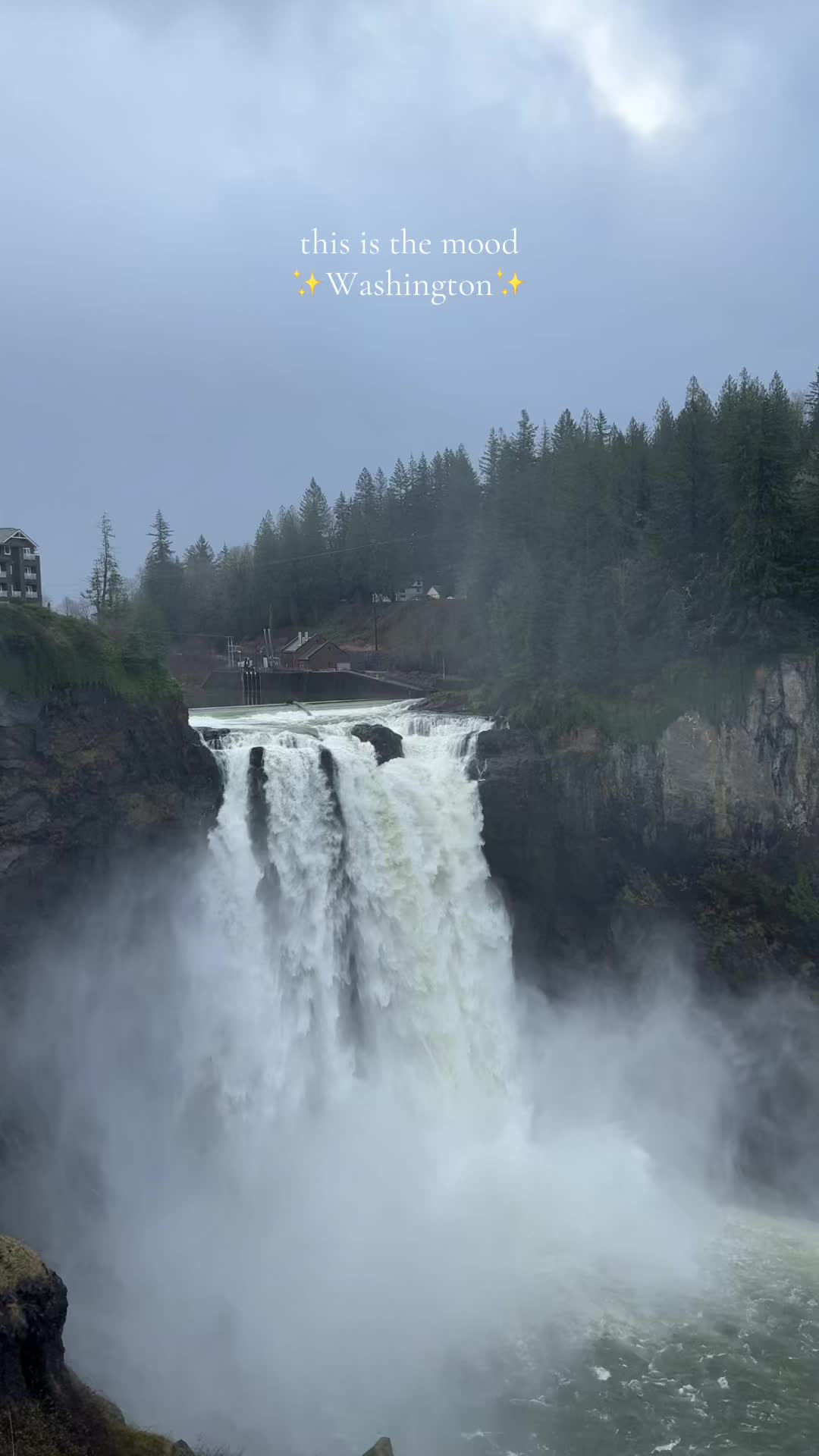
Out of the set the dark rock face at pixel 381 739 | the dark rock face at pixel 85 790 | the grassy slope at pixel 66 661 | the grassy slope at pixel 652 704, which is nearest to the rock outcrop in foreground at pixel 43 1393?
the dark rock face at pixel 85 790

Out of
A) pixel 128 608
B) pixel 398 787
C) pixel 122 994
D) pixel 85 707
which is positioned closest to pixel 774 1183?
→ pixel 398 787

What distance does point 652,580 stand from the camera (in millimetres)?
39156

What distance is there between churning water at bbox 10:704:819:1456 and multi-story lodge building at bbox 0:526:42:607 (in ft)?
38.5

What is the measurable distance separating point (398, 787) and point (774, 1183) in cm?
1627

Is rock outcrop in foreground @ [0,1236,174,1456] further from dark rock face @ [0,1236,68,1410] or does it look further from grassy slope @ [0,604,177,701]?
grassy slope @ [0,604,177,701]

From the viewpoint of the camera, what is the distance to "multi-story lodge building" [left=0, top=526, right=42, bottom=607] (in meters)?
39.9

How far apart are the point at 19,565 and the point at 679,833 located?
26.3m

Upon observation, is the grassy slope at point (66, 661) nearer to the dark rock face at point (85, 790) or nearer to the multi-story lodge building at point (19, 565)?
the dark rock face at point (85, 790)

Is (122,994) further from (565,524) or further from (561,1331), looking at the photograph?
(565,524)

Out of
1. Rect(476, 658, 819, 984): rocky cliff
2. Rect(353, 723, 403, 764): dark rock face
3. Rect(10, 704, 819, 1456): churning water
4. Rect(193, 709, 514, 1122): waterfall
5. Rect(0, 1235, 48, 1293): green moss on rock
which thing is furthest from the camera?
Rect(353, 723, 403, 764): dark rock face

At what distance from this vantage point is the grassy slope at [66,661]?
27.6 m

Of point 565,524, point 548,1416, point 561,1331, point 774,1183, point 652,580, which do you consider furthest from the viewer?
point 565,524

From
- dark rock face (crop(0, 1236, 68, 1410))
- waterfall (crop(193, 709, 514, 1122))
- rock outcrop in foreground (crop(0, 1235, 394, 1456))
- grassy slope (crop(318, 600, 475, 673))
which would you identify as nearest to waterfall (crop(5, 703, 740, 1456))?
waterfall (crop(193, 709, 514, 1122))

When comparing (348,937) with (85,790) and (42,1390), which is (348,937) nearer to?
(85,790)
